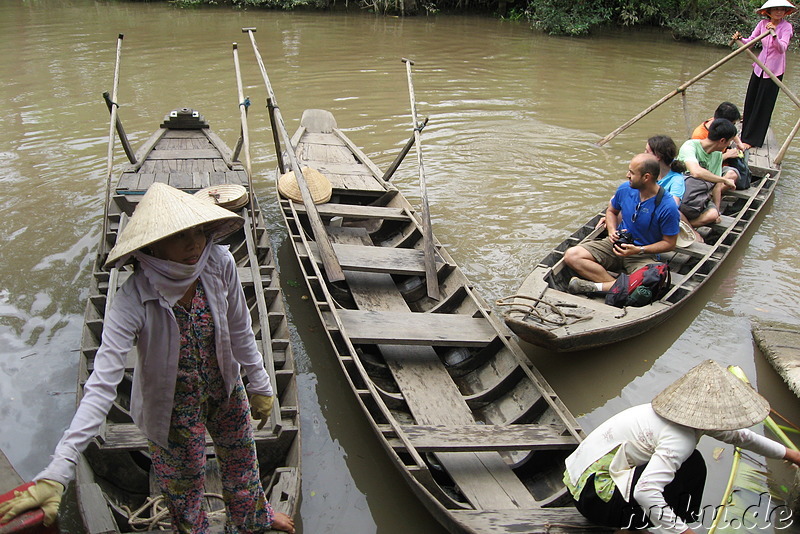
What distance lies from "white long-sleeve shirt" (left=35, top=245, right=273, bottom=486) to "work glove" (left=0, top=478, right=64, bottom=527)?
0.9 inches

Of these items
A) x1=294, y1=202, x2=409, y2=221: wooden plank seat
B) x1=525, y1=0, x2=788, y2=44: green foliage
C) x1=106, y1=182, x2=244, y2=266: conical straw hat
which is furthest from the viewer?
x1=525, y1=0, x2=788, y2=44: green foliage

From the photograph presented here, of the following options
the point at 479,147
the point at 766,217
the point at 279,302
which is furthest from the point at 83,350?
the point at 766,217

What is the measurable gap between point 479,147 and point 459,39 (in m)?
7.34

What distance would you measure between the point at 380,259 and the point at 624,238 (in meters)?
1.91

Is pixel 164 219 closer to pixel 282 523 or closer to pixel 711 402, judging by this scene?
pixel 282 523

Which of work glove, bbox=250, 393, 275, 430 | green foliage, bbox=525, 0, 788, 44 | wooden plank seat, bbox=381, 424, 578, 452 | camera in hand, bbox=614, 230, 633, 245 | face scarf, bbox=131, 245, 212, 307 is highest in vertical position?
green foliage, bbox=525, 0, 788, 44

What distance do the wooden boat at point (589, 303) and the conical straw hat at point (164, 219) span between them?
2276mm

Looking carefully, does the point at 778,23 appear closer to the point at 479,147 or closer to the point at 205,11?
the point at 479,147

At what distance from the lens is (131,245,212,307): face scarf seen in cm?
192

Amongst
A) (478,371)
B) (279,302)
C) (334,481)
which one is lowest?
(334,481)

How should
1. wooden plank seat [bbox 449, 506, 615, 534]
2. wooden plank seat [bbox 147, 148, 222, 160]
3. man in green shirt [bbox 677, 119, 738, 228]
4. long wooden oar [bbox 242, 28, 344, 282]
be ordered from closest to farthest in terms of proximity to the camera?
wooden plank seat [bbox 449, 506, 615, 534]
long wooden oar [bbox 242, 28, 344, 282]
man in green shirt [bbox 677, 119, 738, 228]
wooden plank seat [bbox 147, 148, 222, 160]

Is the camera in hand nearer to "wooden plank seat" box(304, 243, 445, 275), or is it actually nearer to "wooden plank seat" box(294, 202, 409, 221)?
"wooden plank seat" box(304, 243, 445, 275)

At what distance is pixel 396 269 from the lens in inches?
183

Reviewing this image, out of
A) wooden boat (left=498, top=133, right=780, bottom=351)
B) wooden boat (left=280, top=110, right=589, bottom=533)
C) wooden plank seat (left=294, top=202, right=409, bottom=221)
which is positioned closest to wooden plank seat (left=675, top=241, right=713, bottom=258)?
wooden boat (left=498, top=133, right=780, bottom=351)
